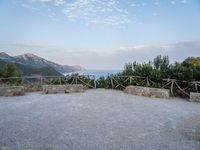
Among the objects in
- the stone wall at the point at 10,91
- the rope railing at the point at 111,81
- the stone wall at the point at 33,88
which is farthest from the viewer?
the stone wall at the point at 33,88

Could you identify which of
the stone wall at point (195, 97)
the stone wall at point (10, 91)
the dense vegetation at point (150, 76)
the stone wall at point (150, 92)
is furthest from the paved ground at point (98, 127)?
the dense vegetation at point (150, 76)

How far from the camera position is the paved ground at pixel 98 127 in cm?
427

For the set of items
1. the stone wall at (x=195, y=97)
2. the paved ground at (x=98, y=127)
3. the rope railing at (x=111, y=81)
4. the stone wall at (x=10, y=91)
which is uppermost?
the rope railing at (x=111, y=81)

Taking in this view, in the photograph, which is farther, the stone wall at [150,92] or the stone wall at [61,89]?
the stone wall at [61,89]

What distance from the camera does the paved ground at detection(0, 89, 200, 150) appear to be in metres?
4.27

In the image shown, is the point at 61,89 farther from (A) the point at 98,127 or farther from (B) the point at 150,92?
(A) the point at 98,127

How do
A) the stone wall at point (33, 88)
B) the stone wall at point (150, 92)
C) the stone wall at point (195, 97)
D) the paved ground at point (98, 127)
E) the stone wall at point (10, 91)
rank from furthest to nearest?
the stone wall at point (33, 88) → the stone wall at point (10, 91) → the stone wall at point (150, 92) → the stone wall at point (195, 97) → the paved ground at point (98, 127)

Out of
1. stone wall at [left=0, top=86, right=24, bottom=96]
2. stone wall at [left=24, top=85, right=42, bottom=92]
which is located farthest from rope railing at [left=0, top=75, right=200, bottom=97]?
stone wall at [left=0, top=86, right=24, bottom=96]

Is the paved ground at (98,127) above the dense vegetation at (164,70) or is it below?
below

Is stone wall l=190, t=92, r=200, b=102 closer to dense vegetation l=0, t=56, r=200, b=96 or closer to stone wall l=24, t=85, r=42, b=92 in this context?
dense vegetation l=0, t=56, r=200, b=96

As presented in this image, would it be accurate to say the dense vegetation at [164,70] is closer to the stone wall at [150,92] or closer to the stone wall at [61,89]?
the stone wall at [150,92]

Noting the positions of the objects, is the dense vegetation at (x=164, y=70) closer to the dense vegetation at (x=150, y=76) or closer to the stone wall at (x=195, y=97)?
the dense vegetation at (x=150, y=76)

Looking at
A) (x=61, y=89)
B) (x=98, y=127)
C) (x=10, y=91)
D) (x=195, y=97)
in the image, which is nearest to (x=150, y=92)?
(x=195, y=97)

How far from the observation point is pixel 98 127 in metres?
5.45
